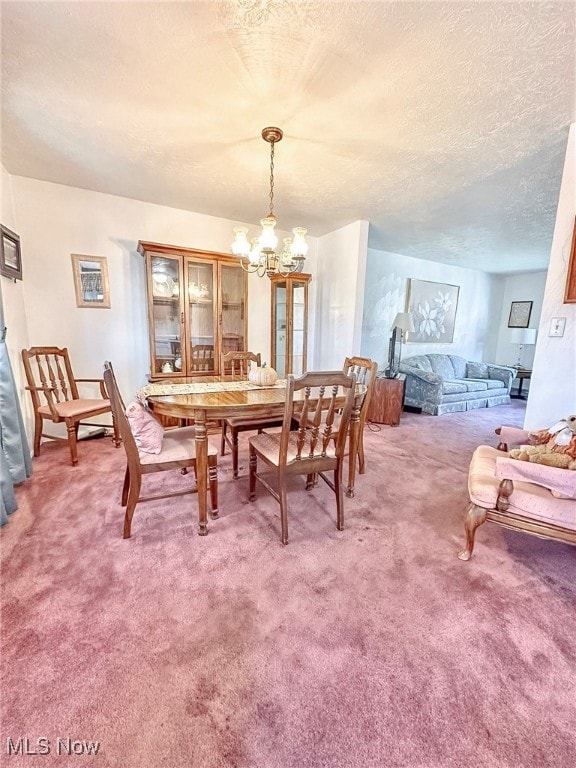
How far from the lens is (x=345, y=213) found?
3342 mm

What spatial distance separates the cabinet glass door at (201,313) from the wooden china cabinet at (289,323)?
0.85 m

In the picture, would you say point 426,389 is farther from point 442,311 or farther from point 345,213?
point 345,213

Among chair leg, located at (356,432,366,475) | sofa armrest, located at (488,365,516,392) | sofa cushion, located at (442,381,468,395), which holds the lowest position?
chair leg, located at (356,432,366,475)

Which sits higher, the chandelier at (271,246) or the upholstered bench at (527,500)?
the chandelier at (271,246)

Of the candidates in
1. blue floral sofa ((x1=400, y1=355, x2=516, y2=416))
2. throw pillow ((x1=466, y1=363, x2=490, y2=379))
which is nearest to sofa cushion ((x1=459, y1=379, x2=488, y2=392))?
blue floral sofa ((x1=400, y1=355, x2=516, y2=416))

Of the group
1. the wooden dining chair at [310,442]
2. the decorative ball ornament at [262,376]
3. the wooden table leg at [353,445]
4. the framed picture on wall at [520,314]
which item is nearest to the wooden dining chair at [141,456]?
the wooden dining chair at [310,442]

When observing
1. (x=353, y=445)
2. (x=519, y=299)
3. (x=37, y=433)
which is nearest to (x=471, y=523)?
(x=353, y=445)

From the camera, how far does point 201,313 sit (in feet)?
11.3

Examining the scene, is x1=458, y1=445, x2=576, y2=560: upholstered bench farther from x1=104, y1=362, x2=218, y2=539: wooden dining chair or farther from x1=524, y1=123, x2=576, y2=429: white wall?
x1=104, y1=362, x2=218, y2=539: wooden dining chair

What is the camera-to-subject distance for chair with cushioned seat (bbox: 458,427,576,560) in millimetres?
1448

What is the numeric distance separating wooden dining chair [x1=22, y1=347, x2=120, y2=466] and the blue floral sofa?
4134 mm

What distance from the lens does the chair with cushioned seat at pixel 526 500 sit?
1.45 meters

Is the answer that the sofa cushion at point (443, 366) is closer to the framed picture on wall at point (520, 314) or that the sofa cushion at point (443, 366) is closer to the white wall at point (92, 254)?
the framed picture on wall at point (520, 314)

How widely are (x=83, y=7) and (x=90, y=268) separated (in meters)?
2.22
